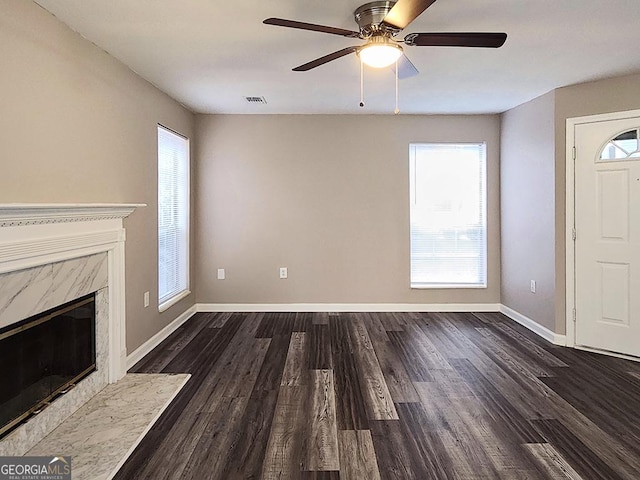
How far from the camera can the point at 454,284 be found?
5324mm

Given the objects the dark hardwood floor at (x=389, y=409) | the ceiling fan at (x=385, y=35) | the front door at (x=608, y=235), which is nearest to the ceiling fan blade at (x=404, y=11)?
the ceiling fan at (x=385, y=35)

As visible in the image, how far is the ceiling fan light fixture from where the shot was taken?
2.30 m

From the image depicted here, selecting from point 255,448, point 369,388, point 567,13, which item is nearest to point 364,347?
point 369,388

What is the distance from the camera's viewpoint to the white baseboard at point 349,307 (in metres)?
5.29

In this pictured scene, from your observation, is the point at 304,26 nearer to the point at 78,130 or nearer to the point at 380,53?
the point at 380,53

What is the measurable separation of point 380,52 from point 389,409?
2.12 m

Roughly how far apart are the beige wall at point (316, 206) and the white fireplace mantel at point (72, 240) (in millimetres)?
2031

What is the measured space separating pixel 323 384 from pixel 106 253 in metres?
1.82

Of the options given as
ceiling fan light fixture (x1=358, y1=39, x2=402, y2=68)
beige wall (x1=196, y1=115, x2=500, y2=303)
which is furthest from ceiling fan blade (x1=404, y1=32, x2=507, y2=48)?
beige wall (x1=196, y1=115, x2=500, y2=303)

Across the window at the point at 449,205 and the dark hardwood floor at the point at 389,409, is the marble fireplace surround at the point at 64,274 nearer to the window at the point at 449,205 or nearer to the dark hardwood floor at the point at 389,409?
the dark hardwood floor at the point at 389,409

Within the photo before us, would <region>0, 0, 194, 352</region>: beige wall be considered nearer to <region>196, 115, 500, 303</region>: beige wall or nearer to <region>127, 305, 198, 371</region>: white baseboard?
<region>127, 305, 198, 371</region>: white baseboard

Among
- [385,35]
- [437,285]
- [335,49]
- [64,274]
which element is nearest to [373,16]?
[385,35]

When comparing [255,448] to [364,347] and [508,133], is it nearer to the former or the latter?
[364,347]

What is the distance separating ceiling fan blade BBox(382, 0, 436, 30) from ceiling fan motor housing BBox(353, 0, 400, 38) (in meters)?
0.21
